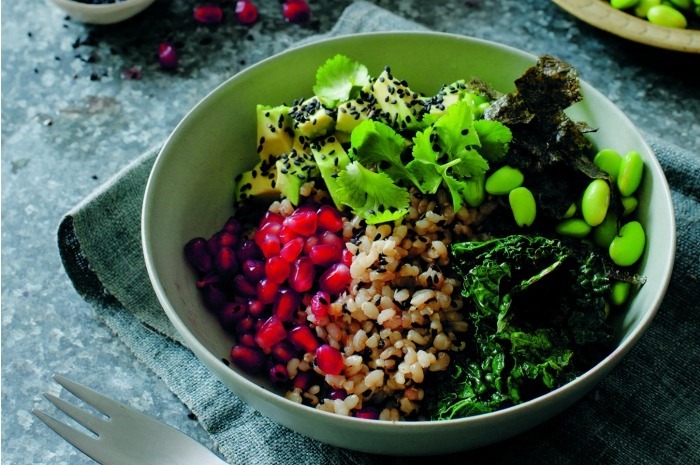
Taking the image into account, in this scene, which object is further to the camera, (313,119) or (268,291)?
(313,119)

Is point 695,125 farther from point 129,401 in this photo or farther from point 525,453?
point 129,401

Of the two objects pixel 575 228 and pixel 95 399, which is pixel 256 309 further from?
pixel 575 228

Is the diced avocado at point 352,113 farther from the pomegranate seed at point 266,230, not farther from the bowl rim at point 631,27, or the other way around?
the bowl rim at point 631,27

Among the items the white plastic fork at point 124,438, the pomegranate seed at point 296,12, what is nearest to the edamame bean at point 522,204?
the white plastic fork at point 124,438

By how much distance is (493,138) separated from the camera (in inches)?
88.1

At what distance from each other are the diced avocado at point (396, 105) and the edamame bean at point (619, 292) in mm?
756

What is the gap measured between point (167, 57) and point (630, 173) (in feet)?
6.72

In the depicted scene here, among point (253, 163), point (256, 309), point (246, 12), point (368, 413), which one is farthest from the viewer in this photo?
point (246, 12)

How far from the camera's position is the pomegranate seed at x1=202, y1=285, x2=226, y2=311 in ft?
7.57

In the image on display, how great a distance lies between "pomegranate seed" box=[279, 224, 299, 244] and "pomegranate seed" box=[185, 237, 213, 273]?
0.82 ft

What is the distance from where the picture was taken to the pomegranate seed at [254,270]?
7.59 ft

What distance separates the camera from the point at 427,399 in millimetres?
2133

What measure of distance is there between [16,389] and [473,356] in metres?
1.44

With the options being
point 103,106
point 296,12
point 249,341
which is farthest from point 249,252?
point 296,12
